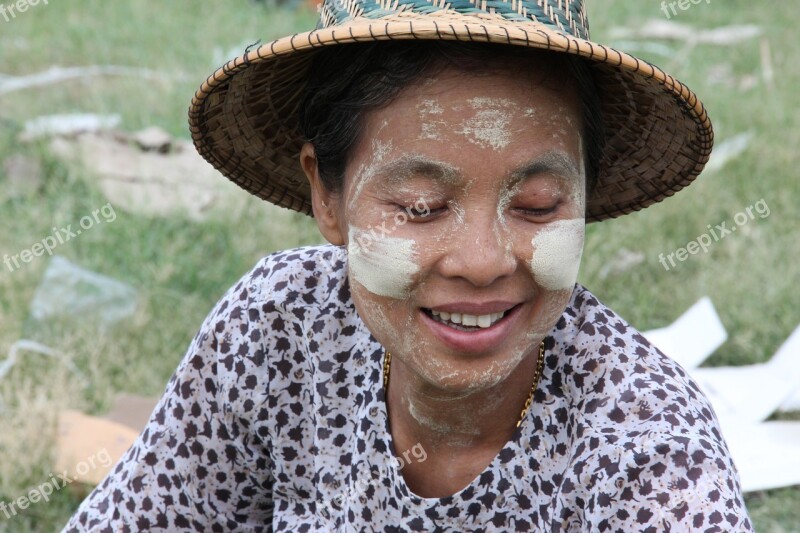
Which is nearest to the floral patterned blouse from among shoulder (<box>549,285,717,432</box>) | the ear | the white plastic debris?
shoulder (<box>549,285,717,432</box>)

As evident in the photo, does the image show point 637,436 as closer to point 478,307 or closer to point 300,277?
point 478,307

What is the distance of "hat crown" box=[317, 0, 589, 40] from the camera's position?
5.29 feet

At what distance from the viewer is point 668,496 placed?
5.50ft

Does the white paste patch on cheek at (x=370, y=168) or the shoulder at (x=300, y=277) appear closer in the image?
the white paste patch on cheek at (x=370, y=168)

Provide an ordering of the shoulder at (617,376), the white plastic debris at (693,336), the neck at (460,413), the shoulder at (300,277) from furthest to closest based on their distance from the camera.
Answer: the white plastic debris at (693,336)
the shoulder at (300,277)
the neck at (460,413)
the shoulder at (617,376)

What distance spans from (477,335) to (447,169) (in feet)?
0.93

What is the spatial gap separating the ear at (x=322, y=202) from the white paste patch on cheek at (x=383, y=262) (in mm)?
139

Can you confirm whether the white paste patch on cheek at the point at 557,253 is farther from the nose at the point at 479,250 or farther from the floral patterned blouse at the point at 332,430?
the floral patterned blouse at the point at 332,430

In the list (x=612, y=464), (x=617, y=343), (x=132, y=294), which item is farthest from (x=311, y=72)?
(x=132, y=294)

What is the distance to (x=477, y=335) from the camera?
1.71 meters

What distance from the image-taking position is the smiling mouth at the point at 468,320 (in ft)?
5.60

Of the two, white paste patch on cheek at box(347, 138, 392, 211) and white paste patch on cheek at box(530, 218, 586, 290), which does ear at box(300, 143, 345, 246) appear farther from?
white paste patch on cheek at box(530, 218, 586, 290)

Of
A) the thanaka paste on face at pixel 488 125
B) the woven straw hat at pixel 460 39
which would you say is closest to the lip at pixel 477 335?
the thanaka paste on face at pixel 488 125

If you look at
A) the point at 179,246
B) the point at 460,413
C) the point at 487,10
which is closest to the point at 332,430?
the point at 460,413
